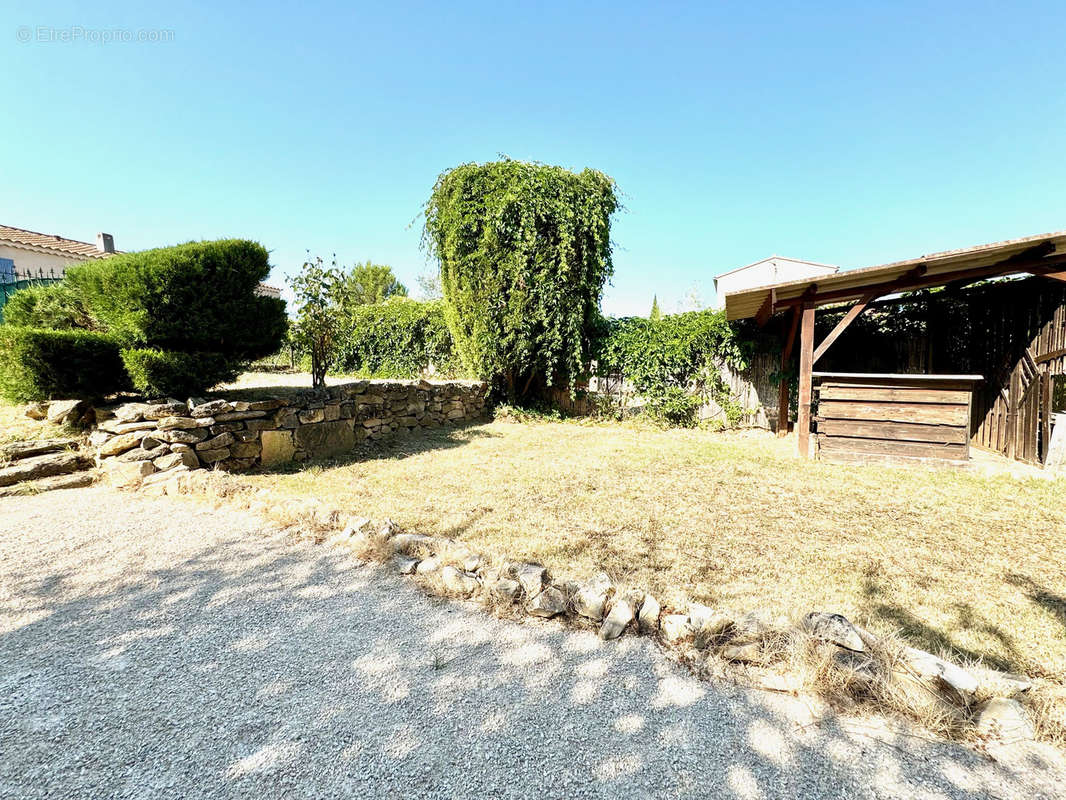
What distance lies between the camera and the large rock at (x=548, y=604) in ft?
7.97

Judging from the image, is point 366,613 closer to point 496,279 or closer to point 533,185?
point 496,279

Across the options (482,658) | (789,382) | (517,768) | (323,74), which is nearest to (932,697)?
(517,768)

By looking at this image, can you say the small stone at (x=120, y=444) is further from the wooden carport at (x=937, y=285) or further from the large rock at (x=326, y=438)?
the wooden carport at (x=937, y=285)

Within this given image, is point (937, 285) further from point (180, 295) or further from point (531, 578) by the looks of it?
point (180, 295)

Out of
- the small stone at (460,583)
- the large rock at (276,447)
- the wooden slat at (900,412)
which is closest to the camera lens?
the small stone at (460,583)

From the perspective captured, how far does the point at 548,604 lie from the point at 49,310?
732cm

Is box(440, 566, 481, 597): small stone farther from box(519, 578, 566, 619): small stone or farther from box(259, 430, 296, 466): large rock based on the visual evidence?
box(259, 430, 296, 466): large rock

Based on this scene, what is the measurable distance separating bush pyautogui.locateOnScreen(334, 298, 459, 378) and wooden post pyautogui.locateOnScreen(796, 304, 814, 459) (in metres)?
7.61

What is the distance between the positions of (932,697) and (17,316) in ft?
30.7

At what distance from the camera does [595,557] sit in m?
3.15

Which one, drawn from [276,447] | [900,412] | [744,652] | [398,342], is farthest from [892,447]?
[398,342]

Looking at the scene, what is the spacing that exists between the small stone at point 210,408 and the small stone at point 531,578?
14.3 feet

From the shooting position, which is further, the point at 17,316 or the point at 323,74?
the point at 323,74

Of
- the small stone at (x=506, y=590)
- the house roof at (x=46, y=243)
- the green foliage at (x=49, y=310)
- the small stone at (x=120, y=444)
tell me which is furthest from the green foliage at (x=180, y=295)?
the house roof at (x=46, y=243)
